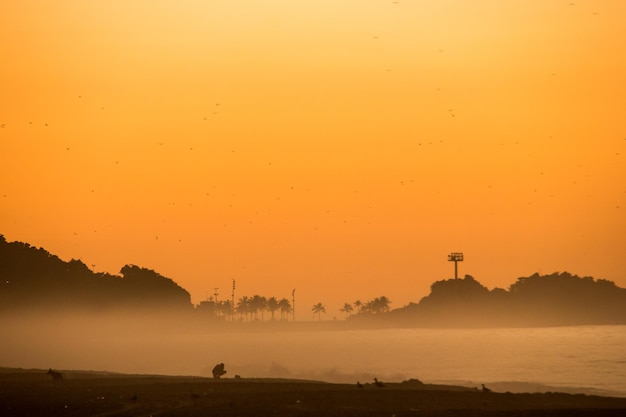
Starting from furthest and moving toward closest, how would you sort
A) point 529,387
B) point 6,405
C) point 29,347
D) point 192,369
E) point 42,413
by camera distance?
point 29,347
point 192,369
point 529,387
point 6,405
point 42,413

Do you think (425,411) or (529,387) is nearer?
(425,411)

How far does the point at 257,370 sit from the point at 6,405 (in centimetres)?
7263

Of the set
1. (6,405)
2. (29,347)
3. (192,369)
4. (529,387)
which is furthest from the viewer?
(29,347)

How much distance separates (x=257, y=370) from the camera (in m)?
110

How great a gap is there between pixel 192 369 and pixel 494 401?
85.4m

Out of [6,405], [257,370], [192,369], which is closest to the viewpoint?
[6,405]

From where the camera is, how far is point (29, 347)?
171000 mm

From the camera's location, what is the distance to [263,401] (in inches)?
1571

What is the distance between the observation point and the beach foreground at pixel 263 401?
1436 inches

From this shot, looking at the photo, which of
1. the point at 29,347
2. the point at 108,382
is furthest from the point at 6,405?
the point at 29,347

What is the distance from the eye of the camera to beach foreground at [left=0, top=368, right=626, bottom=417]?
36469 millimetres

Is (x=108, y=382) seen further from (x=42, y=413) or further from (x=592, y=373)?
(x=592, y=373)

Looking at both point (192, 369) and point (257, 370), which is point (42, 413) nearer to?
point (257, 370)

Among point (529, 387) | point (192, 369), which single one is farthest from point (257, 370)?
point (529, 387)
